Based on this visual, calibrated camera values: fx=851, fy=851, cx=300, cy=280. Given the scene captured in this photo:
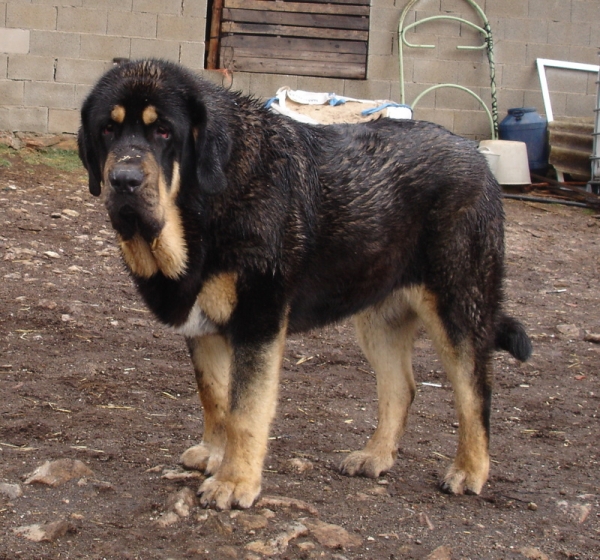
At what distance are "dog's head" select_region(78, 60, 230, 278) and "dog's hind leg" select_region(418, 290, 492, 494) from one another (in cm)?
129

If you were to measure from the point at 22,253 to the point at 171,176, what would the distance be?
4.21 metres

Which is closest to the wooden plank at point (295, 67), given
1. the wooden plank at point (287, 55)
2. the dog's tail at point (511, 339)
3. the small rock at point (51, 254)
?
the wooden plank at point (287, 55)

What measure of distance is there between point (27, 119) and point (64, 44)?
1.07 meters

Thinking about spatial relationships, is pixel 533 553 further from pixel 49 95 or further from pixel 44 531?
pixel 49 95

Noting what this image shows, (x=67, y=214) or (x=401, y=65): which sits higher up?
(x=401, y=65)

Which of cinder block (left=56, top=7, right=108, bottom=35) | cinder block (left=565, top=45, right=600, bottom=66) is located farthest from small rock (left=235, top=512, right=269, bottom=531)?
cinder block (left=565, top=45, right=600, bottom=66)

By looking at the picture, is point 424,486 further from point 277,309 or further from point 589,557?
point 277,309

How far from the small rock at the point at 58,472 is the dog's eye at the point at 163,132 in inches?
55.9

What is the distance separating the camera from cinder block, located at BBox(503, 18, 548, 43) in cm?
1200

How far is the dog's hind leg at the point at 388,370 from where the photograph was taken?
417cm

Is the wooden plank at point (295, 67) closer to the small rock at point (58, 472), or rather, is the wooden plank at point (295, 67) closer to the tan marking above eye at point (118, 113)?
the tan marking above eye at point (118, 113)

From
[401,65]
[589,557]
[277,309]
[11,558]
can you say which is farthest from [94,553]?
[401,65]

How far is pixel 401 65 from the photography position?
1152cm

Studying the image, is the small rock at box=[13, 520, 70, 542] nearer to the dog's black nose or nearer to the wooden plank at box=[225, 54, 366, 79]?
the dog's black nose
